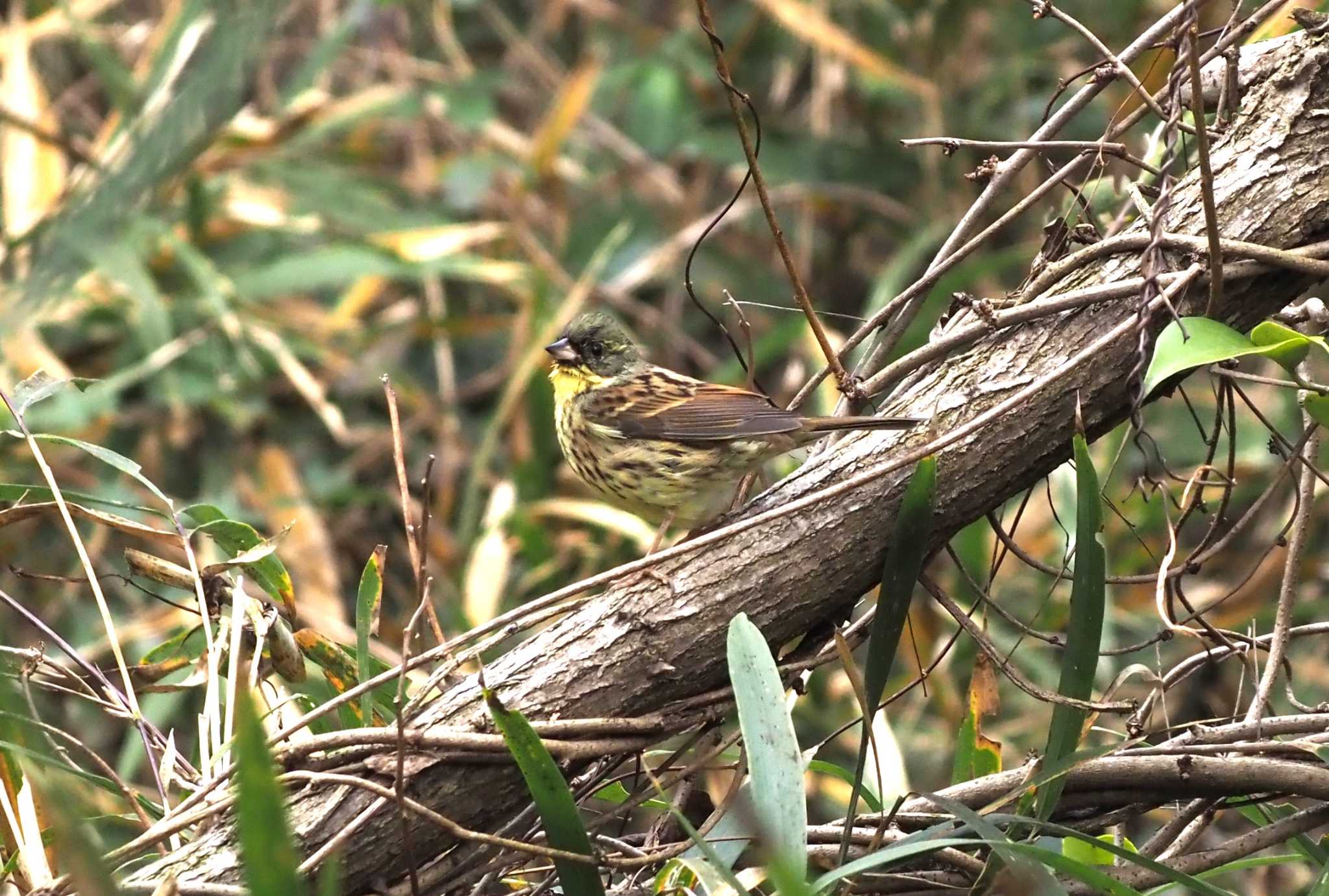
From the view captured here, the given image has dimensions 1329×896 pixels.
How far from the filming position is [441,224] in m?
5.52

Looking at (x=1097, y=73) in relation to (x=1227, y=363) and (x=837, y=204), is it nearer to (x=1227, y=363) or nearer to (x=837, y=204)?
(x=1227, y=363)

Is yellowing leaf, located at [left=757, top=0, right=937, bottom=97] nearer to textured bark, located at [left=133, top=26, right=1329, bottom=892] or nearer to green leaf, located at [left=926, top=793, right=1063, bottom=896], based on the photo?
textured bark, located at [left=133, top=26, right=1329, bottom=892]

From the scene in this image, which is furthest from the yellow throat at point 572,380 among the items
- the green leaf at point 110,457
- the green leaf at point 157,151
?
the green leaf at point 157,151

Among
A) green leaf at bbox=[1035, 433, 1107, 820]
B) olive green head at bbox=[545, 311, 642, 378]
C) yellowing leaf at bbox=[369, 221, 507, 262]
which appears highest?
yellowing leaf at bbox=[369, 221, 507, 262]

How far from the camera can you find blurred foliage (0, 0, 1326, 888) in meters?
4.55

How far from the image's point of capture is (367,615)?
6.63ft

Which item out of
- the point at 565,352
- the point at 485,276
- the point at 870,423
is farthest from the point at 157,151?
the point at 485,276

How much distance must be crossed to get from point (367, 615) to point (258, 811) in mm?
933

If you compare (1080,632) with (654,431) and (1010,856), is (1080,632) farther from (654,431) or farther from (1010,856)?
(654,431)

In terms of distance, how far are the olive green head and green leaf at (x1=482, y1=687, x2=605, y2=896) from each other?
1838 mm

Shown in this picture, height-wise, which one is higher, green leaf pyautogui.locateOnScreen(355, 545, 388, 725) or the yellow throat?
the yellow throat

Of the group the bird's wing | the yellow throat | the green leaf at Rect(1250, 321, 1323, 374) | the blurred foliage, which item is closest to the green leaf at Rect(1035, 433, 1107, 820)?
the green leaf at Rect(1250, 321, 1323, 374)

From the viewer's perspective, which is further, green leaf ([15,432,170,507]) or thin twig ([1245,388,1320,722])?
green leaf ([15,432,170,507])

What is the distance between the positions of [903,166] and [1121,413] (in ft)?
12.5
